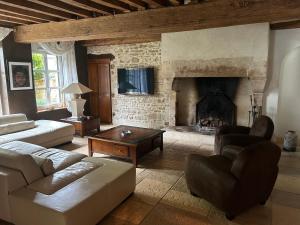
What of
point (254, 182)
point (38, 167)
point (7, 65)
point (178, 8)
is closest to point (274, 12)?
point (178, 8)

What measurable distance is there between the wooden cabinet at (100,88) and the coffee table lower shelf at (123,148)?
3.22 metres

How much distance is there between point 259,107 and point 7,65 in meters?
5.42

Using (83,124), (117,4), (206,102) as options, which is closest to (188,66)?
(206,102)

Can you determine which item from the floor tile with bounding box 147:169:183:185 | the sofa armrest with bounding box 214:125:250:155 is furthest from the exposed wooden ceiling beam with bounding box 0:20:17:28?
the sofa armrest with bounding box 214:125:250:155

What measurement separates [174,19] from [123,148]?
2.10 metres

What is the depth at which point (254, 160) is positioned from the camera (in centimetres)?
226

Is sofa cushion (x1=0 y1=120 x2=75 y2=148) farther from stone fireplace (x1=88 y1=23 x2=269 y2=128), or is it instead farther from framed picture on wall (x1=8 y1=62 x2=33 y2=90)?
stone fireplace (x1=88 y1=23 x2=269 y2=128)

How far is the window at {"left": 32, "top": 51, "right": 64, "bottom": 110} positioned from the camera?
596 cm

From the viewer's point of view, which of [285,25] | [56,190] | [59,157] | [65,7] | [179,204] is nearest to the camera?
[56,190]

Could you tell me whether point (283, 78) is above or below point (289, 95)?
above

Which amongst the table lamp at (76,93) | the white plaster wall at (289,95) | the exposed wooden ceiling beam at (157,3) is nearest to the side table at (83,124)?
the table lamp at (76,93)

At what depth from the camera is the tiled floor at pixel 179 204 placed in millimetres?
2430

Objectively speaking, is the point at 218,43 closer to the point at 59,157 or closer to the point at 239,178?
the point at 239,178

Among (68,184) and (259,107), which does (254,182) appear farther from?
(259,107)
